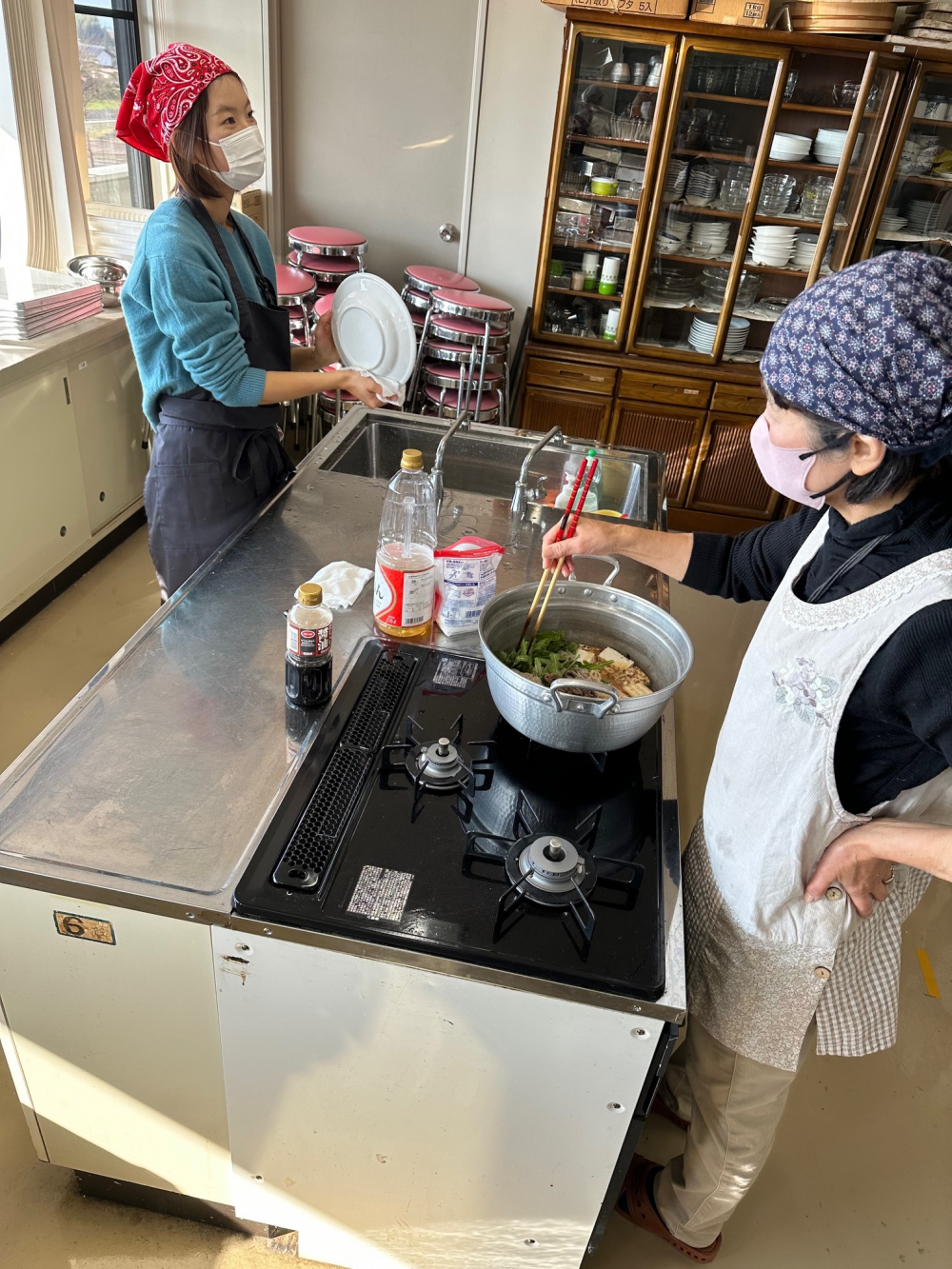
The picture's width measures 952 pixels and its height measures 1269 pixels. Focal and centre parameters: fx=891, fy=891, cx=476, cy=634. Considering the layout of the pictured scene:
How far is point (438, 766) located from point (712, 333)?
11.0 ft

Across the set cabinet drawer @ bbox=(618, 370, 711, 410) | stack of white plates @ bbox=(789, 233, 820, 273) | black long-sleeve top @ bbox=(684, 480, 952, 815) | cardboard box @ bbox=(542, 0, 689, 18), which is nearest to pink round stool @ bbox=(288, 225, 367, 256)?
cardboard box @ bbox=(542, 0, 689, 18)

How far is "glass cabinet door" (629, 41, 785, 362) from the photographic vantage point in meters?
3.60

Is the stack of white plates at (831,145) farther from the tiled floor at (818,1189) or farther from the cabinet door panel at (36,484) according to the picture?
the cabinet door panel at (36,484)

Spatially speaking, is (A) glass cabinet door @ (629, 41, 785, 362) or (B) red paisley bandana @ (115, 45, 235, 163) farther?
(A) glass cabinet door @ (629, 41, 785, 362)

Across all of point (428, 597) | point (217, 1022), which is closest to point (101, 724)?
point (217, 1022)

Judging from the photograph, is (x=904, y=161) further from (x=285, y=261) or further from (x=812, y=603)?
(x=812, y=603)

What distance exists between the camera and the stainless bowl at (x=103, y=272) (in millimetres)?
3404

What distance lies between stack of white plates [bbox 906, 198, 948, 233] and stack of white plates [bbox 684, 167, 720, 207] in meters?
0.86

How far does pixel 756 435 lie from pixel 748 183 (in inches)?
128

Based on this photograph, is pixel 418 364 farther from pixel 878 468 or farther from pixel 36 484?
pixel 878 468

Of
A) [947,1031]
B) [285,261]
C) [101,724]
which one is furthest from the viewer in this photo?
[285,261]

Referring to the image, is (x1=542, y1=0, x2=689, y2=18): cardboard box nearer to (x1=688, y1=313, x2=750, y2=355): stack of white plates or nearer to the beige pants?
(x1=688, y1=313, x2=750, y2=355): stack of white plates

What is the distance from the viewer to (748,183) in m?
3.82

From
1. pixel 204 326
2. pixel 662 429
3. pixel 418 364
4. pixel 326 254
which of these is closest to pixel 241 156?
pixel 204 326
